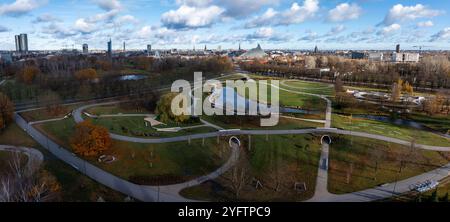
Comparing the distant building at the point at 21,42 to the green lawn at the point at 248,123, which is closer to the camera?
the green lawn at the point at 248,123

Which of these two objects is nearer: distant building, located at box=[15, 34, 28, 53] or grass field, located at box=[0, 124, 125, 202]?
grass field, located at box=[0, 124, 125, 202]

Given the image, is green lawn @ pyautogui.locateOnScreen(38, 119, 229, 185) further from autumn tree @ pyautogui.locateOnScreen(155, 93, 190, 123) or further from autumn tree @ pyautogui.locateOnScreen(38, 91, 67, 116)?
autumn tree @ pyautogui.locateOnScreen(38, 91, 67, 116)

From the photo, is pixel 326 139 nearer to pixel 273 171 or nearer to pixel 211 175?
pixel 273 171

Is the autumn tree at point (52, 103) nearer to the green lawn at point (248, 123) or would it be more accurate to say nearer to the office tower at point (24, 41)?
the green lawn at point (248, 123)

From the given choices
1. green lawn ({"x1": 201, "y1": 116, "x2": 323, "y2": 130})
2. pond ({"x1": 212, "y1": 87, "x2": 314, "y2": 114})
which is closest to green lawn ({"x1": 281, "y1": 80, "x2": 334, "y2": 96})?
pond ({"x1": 212, "y1": 87, "x2": 314, "y2": 114})

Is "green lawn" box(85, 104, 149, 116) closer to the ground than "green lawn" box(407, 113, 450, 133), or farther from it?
farther from it

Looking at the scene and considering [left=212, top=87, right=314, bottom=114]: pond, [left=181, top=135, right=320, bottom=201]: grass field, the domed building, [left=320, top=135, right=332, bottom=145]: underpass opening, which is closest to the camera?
[left=181, top=135, right=320, bottom=201]: grass field

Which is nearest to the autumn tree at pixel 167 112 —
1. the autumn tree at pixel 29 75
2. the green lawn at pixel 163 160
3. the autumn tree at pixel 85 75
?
the green lawn at pixel 163 160

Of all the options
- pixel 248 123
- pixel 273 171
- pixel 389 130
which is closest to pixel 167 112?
pixel 248 123
